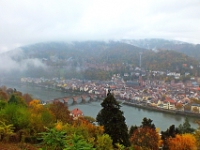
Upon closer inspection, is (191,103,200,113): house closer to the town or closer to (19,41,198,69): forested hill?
the town

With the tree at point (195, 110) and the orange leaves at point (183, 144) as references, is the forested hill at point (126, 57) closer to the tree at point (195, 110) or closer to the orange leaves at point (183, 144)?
the tree at point (195, 110)

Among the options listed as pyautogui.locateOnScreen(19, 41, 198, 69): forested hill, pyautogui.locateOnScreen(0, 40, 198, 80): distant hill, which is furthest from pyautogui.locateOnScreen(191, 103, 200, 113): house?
pyautogui.locateOnScreen(19, 41, 198, 69): forested hill

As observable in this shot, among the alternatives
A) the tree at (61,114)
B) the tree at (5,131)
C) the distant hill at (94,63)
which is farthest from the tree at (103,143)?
the distant hill at (94,63)

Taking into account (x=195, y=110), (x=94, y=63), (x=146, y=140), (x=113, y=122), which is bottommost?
(x=195, y=110)

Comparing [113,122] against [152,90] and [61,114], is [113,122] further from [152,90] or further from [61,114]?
[152,90]

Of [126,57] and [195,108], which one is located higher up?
[126,57]

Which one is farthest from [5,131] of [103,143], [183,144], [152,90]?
[152,90]
